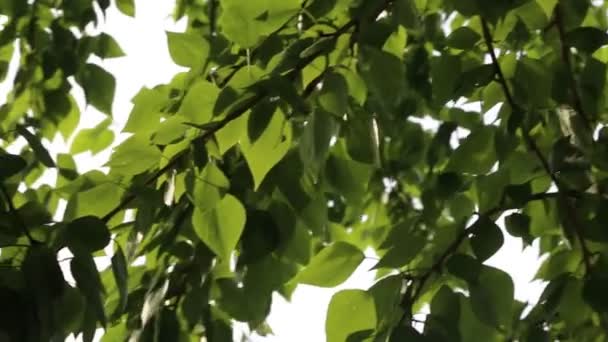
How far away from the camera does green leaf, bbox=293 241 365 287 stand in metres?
0.63

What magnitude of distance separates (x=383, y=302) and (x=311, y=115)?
6.0 inches

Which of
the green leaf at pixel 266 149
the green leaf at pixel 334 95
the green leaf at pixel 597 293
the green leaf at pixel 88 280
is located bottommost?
the green leaf at pixel 597 293

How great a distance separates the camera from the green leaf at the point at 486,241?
59 cm

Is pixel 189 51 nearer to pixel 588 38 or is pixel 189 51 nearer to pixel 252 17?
pixel 252 17

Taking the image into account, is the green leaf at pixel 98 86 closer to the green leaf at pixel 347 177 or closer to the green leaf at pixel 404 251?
the green leaf at pixel 347 177

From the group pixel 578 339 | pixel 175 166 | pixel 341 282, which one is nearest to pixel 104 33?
pixel 175 166

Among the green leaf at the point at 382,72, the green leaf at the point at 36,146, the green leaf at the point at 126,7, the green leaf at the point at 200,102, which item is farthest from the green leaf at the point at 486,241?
the green leaf at the point at 126,7

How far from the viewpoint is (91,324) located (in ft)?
1.73

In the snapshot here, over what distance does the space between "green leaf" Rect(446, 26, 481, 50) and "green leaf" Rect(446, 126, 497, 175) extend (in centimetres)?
9

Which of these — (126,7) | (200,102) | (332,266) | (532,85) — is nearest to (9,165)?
(200,102)

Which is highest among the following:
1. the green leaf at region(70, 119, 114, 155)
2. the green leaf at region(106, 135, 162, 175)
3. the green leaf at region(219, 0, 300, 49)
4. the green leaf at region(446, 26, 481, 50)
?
the green leaf at region(219, 0, 300, 49)

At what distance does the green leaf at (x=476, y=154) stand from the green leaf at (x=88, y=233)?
0.36 meters

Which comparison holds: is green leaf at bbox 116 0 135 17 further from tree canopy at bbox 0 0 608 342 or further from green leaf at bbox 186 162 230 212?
green leaf at bbox 186 162 230 212

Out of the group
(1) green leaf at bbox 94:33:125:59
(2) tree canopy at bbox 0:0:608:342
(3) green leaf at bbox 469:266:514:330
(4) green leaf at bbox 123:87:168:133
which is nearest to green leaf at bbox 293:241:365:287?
(2) tree canopy at bbox 0:0:608:342
